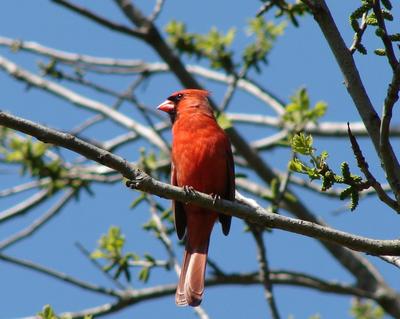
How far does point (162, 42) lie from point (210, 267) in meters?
2.06

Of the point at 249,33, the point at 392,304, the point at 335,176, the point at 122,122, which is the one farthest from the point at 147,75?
the point at 335,176

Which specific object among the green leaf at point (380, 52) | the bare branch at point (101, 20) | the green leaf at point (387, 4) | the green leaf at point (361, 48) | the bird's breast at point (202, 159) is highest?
the bare branch at point (101, 20)

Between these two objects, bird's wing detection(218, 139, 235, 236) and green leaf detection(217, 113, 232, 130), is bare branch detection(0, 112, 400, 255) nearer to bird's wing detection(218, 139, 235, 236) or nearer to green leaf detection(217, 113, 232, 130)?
bird's wing detection(218, 139, 235, 236)

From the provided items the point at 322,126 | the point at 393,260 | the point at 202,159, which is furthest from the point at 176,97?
the point at 393,260

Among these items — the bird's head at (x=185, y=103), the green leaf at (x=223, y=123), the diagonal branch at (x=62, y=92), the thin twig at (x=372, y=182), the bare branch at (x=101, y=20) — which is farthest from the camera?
A: the diagonal branch at (x=62, y=92)

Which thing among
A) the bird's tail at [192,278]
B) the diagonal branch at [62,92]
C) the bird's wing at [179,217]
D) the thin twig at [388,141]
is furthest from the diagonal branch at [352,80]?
the diagonal branch at [62,92]

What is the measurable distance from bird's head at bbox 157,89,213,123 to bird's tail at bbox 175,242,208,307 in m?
1.17

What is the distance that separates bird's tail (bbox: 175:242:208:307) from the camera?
534 cm

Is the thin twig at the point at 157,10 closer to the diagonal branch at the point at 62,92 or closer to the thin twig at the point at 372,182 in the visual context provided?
the diagonal branch at the point at 62,92

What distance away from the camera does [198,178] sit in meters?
5.69

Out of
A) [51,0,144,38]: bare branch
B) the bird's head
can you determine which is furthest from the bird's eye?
[51,0,144,38]: bare branch

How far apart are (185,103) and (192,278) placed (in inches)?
66.2

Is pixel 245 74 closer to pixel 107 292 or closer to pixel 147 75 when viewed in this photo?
pixel 147 75

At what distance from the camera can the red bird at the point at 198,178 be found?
18.5 ft
